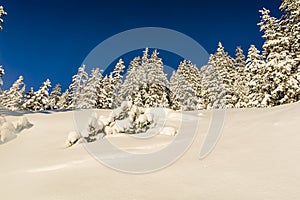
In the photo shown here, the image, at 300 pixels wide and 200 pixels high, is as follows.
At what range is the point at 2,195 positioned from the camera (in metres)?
4.36

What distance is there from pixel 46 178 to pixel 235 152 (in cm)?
380

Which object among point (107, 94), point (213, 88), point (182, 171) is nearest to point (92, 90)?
point (107, 94)

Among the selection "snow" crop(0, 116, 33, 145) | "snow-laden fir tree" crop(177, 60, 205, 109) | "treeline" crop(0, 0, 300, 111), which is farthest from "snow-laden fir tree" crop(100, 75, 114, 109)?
"snow" crop(0, 116, 33, 145)

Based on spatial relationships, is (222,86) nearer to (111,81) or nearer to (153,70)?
(153,70)

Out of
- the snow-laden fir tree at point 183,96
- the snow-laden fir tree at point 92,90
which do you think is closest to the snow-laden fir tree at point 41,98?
the snow-laden fir tree at point 92,90

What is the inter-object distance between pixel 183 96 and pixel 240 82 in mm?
9450

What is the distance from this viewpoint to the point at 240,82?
4425cm

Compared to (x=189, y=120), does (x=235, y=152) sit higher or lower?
lower

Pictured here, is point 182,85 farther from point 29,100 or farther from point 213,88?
point 29,100

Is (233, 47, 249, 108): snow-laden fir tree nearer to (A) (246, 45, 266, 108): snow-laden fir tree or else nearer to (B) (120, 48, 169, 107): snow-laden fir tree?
(A) (246, 45, 266, 108): snow-laden fir tree

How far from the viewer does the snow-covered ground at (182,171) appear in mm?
4035

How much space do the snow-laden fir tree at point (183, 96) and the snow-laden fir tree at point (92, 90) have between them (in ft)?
42.8

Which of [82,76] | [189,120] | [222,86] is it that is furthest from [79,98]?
[189,120]

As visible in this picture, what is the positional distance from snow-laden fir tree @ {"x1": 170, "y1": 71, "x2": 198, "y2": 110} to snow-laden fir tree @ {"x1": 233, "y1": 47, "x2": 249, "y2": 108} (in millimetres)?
6976
